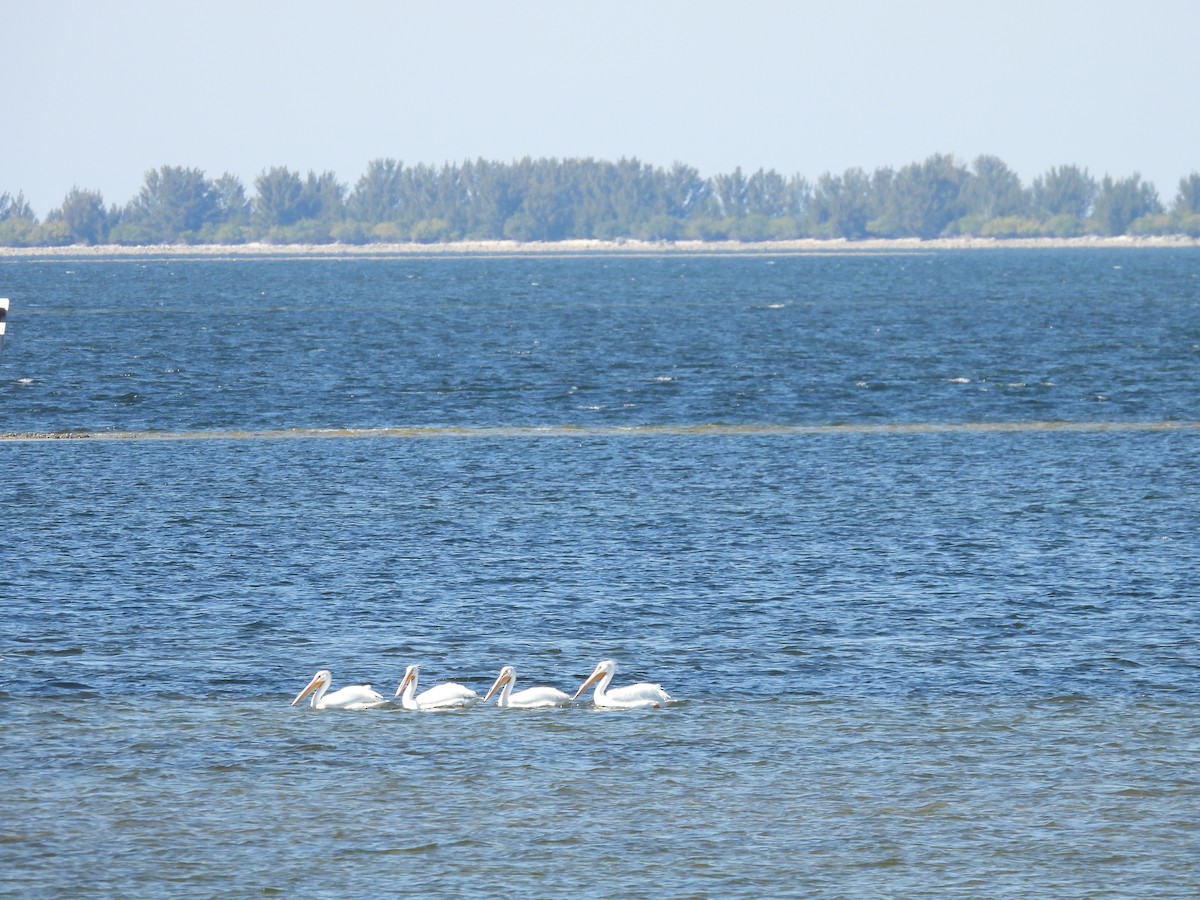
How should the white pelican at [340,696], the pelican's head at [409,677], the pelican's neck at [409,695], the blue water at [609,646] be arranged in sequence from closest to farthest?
the blue water at [609,646]
the white pelican at [340,696]
the pelican's neck at [409,695]
the pelican's head at [409,677]

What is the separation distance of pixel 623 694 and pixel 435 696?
7.84 ft

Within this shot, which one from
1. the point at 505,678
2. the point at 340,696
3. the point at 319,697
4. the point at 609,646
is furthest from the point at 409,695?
the point at 609,646

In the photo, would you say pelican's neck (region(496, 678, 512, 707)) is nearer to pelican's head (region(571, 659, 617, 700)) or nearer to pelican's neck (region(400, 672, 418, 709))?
pelican's head (region(571, 659, 617, 700))

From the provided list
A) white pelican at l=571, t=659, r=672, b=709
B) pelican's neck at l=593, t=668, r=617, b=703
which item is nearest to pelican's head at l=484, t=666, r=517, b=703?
white pelican at l=571, t=659, r=672, b=709

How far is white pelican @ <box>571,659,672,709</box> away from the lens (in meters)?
24.0

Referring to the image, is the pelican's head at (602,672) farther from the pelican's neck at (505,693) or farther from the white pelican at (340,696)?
the white pelican at (340,696)

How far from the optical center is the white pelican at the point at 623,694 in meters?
24.0

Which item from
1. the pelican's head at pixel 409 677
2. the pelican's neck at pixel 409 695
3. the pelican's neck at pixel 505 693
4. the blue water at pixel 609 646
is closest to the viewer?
the blue water at pixel 609 646

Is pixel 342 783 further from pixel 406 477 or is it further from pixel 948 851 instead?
pixel 406 477

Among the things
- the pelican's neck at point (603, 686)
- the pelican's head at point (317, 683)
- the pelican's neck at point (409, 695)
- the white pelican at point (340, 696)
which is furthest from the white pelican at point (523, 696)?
the pelican's head at point (317, 683)

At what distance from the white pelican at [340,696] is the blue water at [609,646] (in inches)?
7.5

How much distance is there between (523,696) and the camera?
24297 mm

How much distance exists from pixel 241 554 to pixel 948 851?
2188 centimetres

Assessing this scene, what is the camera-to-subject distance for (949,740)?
22.6 m
